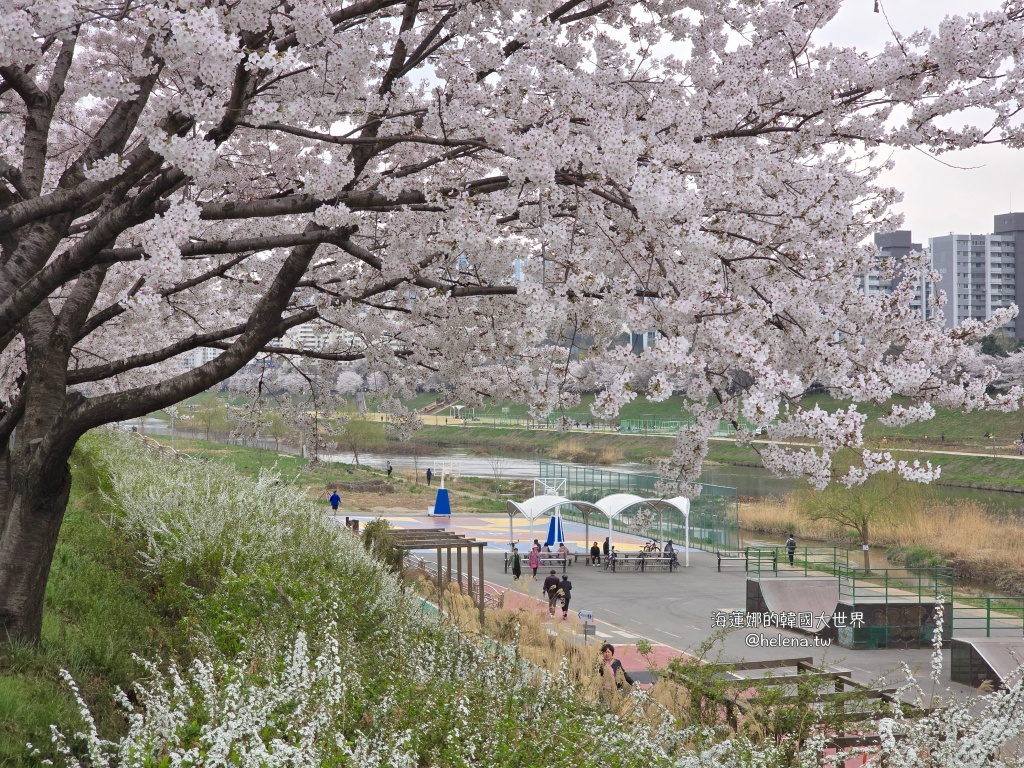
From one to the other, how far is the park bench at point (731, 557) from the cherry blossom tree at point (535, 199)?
22148 millimetres

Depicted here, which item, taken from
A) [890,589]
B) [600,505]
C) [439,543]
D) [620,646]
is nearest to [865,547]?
[890,589]

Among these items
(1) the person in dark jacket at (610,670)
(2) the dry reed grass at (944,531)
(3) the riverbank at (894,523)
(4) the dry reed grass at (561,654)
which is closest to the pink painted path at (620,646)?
(4) the dry reed grass at (561,654)

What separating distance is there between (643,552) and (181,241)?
2608 centimetres

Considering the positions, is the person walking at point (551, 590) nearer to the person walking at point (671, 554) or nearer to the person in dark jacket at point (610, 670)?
the person in dark jacket at point (610, 670)

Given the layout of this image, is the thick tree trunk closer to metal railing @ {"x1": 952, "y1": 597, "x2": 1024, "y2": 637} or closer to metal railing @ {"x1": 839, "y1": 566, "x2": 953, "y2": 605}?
metal railing @ {"x1": 952, "y1": 597, "x2": 1024, "y2": 637}

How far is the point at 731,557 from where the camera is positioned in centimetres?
2892

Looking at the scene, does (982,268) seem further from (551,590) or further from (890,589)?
(551,590)

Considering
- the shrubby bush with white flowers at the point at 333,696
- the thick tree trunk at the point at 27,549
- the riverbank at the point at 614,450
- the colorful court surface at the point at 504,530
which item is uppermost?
the thick tree trunk at the point at 27,549

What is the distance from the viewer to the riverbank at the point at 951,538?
26661 mm

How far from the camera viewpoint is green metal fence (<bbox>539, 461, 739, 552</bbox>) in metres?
30.8

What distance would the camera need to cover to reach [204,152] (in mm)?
4430

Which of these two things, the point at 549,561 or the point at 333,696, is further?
the point at 549,561

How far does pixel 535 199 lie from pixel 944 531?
28976 mm

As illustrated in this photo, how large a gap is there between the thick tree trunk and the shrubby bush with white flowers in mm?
1027
